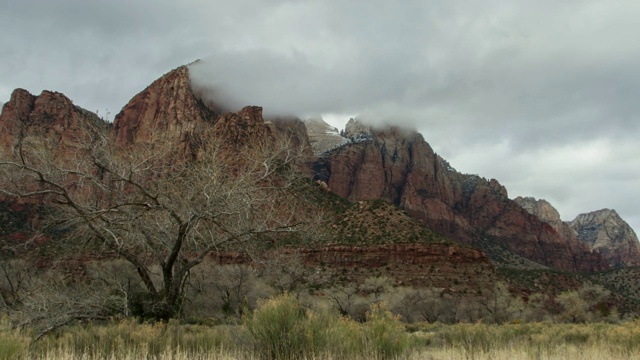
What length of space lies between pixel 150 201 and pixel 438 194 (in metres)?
149

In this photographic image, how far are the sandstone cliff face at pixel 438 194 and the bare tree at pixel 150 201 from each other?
12062 centimetres

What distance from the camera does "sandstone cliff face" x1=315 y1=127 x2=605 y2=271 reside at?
144m

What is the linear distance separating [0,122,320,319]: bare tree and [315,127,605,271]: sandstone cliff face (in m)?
121

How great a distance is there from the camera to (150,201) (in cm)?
1359

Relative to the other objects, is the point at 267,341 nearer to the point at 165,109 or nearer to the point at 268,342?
the point at 268,342

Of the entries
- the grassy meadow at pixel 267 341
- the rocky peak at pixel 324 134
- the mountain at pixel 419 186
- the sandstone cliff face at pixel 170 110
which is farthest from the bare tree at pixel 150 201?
the rocky peak at pixel 324 134

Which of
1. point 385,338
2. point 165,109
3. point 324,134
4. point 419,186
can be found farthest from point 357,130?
point 385,338

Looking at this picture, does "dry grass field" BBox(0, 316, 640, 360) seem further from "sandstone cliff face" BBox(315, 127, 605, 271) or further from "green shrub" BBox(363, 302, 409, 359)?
"sandstone cliff face" BBox(315, 127, 605, 271)

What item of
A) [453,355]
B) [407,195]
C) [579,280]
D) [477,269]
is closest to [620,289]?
[579,280]

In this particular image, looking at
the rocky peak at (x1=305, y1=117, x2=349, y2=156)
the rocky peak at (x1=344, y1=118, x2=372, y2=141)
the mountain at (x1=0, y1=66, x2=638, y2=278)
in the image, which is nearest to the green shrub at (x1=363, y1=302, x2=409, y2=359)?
the mountain at (x1=0, y1=66, x2=638, y2=278)

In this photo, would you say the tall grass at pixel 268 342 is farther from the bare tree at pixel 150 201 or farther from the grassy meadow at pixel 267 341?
the bare tree at pixel 150 201

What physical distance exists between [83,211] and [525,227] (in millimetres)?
163013

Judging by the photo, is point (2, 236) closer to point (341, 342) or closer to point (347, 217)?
point (347, 217)

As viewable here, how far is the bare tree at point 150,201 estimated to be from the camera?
12.4 m
